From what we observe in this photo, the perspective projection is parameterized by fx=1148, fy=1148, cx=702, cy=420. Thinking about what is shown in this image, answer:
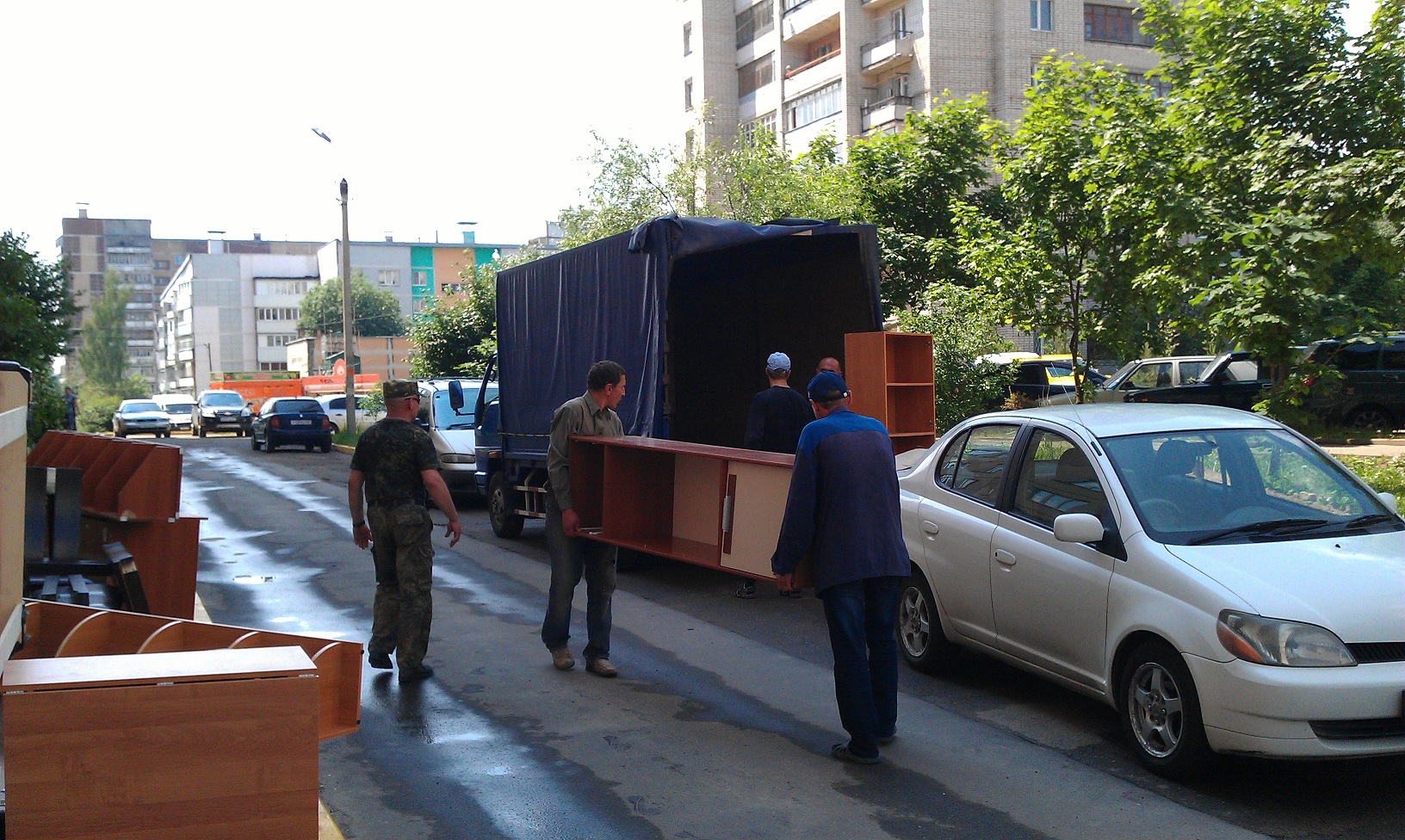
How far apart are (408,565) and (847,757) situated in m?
2.99

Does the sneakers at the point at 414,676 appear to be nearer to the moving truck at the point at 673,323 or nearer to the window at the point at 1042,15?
the moving truck at the point at 673,323

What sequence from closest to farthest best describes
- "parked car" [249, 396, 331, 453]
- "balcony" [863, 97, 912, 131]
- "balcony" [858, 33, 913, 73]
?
"parked car" [249, 396, 331, 453], "balcony" [863, 97, 912, 131], "balcony" [858, 33, 913, 73]

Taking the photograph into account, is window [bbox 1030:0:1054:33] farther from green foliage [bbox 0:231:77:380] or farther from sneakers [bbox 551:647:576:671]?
sneakers [bbox 551:647:576:671]

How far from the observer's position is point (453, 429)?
56.8 ft

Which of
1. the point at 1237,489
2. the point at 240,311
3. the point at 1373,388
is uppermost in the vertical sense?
the point at 240,311

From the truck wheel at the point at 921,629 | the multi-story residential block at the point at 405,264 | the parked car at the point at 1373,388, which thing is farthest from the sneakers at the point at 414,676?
the multi-story residential block at the point at 405,264

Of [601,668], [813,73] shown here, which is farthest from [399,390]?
[813,73]

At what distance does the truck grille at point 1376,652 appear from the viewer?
15.1 feet

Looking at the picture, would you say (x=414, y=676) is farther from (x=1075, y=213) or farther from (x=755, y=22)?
(x=755, y=22)

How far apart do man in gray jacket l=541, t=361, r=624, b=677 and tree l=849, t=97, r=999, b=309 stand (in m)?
17.6

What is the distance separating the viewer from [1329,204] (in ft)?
39.4

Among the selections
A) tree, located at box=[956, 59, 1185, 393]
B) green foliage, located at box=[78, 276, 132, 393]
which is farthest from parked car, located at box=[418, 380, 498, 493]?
green foliage, located at box=[78, 276, 132, 393]

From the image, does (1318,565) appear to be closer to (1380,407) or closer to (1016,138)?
(1016,138)

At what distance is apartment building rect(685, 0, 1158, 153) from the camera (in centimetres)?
4166
